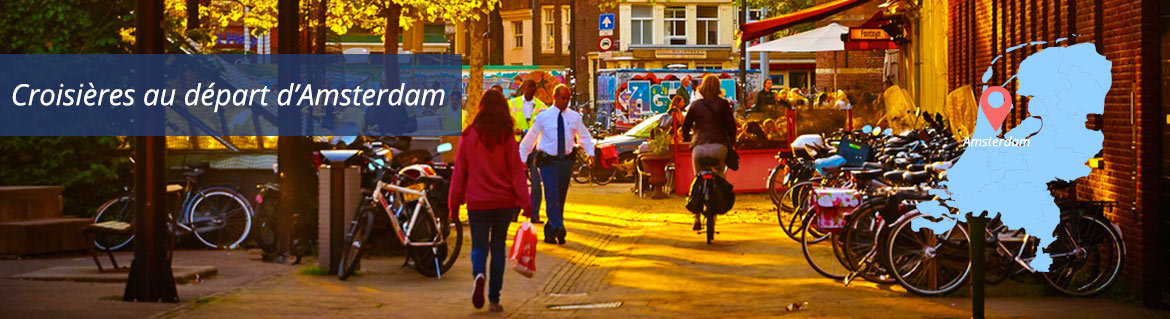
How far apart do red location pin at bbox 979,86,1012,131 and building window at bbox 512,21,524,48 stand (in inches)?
2342

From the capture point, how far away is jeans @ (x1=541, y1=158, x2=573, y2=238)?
1472 centimetres

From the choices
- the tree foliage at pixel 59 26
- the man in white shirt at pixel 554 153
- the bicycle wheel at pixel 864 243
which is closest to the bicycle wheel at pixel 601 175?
the man in white shirt at pixel 554 153

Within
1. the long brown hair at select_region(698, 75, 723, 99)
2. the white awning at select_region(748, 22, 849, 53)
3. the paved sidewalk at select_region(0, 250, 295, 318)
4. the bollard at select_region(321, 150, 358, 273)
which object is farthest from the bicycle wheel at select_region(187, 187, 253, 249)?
the white awning at select_region(748, 22, 849, 53)

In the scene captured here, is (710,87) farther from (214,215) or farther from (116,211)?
(116,211)

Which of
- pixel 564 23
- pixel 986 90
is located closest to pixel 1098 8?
pixel 986 90

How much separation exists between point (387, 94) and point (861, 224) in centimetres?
2080

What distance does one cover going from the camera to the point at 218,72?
57.2 ft

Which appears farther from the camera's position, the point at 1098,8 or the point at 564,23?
the point at 564,23

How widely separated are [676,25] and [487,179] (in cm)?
5762

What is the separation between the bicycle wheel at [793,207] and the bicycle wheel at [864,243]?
122 inches

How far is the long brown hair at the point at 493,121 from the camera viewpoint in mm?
9805

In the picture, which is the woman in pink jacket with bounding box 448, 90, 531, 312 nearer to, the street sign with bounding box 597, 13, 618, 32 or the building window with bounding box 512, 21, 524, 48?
the street sign with bounding box 597, 13, 618, 32

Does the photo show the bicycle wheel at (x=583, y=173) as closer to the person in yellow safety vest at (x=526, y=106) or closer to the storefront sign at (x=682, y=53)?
the person in yellow safety vest at (x=526, y=106)

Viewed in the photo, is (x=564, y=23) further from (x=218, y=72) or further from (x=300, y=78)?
(x=300, y=78)
